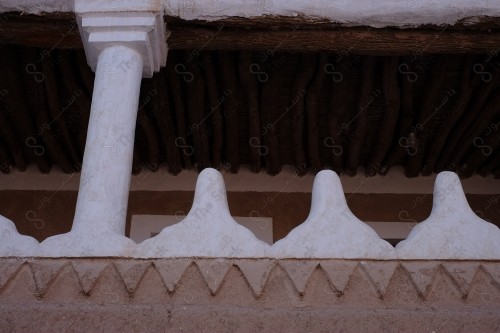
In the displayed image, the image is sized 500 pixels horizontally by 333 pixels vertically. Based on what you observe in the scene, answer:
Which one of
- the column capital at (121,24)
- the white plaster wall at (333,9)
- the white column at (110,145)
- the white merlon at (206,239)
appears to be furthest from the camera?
the white plaster wall at (333,9)

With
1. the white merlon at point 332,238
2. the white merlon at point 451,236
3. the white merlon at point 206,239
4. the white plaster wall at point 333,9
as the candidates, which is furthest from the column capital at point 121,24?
the white merlon at point 451,236

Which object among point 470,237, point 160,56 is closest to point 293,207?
point 160,56

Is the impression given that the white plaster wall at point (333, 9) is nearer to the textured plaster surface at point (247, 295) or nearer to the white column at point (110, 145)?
the white column at point (110, 145)

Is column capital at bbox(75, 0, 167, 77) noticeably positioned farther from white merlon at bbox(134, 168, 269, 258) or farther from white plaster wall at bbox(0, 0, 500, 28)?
white merlon at bbox(134, 168, 269, 258)

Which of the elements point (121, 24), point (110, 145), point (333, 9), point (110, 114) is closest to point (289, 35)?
point (333, 9)

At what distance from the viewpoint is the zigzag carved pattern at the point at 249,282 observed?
256cm

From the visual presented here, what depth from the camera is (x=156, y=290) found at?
2576mm

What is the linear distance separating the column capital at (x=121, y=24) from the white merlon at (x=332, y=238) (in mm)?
1530

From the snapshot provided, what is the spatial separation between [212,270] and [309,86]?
8.29 ft

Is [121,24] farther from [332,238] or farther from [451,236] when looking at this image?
[451,236]

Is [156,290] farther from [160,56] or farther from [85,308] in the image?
[160,56]

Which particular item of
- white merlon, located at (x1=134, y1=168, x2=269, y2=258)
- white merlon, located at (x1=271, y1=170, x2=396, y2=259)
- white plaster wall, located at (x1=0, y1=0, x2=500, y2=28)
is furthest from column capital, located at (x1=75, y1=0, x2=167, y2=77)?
white merlon, located at (x1=271, y1=170, x2=396, y2=259)

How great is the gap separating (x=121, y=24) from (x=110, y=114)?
0.70 m

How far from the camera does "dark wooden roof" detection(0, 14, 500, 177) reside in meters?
4.57
